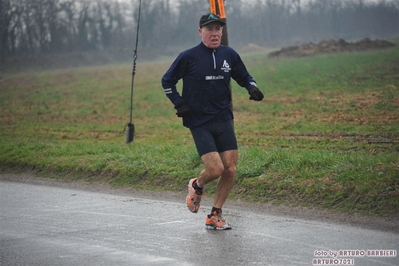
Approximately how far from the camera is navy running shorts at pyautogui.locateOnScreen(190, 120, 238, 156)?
793 centimetres

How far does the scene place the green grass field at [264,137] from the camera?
945 centimetres

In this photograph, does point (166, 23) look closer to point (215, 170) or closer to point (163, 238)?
point (215, 170)

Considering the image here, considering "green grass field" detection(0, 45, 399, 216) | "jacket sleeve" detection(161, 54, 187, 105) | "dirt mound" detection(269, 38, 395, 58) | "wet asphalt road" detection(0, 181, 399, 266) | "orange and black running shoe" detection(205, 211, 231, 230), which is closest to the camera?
"wet asphalt road" detection(0, 181, 399, 266)

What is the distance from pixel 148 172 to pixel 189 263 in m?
5.69

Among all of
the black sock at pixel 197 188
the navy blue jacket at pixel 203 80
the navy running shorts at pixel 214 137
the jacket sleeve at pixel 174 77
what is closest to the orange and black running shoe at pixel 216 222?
the black sock at pixel 197 188

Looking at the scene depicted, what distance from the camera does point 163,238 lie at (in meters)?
7.36

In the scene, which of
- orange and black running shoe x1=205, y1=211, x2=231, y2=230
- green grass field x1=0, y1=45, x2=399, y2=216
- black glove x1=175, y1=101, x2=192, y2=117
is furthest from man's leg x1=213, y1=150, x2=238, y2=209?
green grass field x1=0, y1=45, x2=399, y2=216

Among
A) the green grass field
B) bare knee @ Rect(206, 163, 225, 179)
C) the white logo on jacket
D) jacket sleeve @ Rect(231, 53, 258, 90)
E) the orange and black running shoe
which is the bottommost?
the green grass field

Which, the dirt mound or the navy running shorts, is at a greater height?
the navy running shorts

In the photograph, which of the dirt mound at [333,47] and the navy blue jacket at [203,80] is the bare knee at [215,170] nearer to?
the navy blue jacket at [203,80]

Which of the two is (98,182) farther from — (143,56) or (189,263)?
(143,56)

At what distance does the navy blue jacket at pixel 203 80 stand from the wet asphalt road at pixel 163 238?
1273 millimetres

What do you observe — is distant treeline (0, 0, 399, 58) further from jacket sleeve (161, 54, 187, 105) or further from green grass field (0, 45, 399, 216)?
jacket sleeve (161, 54, 187, 105)

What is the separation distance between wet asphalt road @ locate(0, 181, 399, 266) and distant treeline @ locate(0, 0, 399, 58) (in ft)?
205
